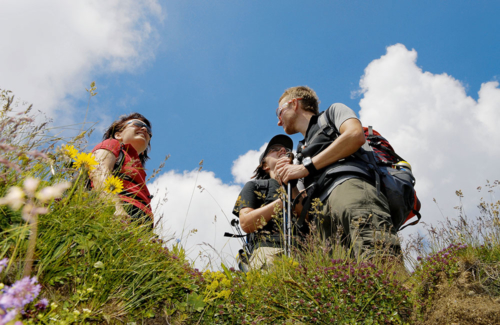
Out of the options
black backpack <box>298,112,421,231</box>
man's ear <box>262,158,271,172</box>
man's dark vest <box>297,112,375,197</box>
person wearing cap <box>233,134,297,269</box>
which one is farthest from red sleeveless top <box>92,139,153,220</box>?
man's ear <box>262,158,271,172</box>

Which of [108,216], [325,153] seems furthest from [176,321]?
[325,153]

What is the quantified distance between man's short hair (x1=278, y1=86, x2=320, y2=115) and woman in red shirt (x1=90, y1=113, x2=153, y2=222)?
2.00m

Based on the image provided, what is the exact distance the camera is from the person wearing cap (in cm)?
367

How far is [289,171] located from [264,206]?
0.85 metres

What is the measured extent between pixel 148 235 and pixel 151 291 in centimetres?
49

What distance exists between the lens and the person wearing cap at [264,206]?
12.0 ft

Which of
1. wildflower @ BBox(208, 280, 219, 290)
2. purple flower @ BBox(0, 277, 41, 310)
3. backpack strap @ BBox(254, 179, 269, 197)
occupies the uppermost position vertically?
backpack strap @ BBox(254, 179, 269, 197)

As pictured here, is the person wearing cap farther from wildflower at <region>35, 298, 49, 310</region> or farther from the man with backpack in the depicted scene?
wildflower at <region>35, 298, 49, 310</region>

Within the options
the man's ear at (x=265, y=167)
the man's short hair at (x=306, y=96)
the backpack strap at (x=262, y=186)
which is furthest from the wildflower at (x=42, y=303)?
the man's ear at (x=265, y=167)

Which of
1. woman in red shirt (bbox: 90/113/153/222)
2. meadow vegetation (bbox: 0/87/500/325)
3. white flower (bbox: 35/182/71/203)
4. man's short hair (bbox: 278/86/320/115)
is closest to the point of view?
white flower (bbox: 35/182/71/203)

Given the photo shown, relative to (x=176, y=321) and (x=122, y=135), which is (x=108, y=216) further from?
(x=122, y=135)

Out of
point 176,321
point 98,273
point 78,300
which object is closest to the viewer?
point 78,300

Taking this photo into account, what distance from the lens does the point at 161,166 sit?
2.99 m

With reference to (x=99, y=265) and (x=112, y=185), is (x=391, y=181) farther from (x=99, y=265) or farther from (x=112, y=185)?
(x=99, y=265)
